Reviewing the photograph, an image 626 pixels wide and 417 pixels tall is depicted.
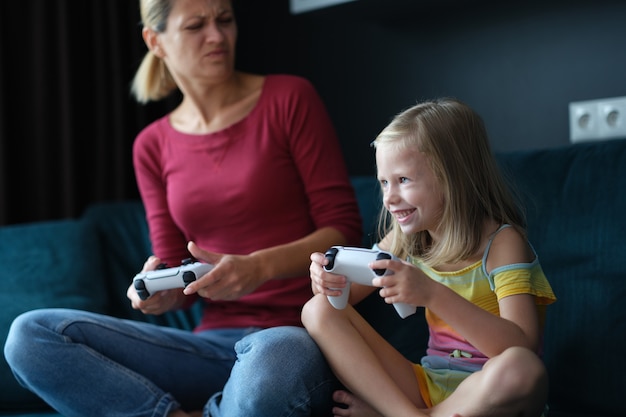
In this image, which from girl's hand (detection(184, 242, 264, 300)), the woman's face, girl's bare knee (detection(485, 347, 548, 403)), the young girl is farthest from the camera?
the woman's face

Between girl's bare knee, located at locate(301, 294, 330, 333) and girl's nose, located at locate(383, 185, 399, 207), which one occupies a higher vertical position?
girl's nose, located at locate(383, 185, 399, 207)

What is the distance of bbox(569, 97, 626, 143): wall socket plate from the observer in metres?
1.80

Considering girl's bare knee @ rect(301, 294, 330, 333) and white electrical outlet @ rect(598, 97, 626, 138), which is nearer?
girl's bare knee @ rect(301, 294, 330, 333)

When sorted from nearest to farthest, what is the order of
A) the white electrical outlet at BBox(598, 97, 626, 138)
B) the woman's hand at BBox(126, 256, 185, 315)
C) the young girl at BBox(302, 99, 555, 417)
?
the young girl at BBox(302, 99, 555, 417) → the woman's hand at BBox(126, 256, 185, 315) → the white electrical outlet at BBox(598, 97, 626, 138)

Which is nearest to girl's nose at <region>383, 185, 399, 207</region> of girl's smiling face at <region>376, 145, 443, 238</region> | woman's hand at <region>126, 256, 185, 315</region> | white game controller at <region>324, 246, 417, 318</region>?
girl's smiling face at <region>376, 145, 443, 238</region>

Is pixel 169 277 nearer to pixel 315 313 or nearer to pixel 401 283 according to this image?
pixel 315 313

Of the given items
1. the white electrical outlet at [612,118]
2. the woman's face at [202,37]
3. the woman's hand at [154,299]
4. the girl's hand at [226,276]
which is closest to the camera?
the girl's hand at [226,276]

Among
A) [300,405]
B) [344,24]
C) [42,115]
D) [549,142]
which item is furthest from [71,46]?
[300,405]

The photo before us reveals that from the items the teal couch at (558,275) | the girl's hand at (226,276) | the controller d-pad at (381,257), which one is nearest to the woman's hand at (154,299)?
the girl's hand at (226,276)

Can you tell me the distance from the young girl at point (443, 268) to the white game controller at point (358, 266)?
0.7 inches

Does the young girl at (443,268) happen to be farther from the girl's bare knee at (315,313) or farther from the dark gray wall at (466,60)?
the dark gray wall at (466,60)

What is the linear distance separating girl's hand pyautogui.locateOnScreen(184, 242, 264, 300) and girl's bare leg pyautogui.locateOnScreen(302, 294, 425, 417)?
177 mm

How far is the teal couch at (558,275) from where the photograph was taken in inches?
55.9

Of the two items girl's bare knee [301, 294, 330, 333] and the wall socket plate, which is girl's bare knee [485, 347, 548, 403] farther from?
the wall socket plate
